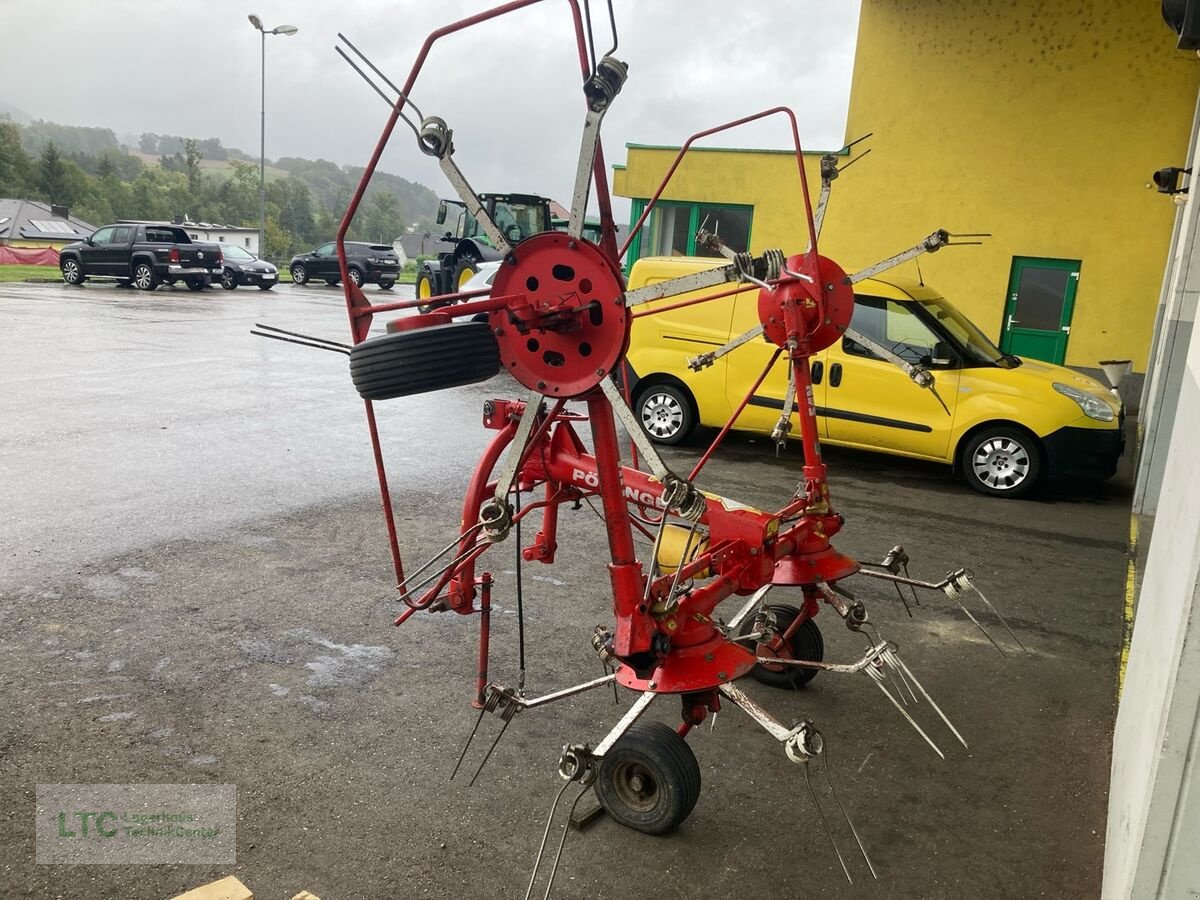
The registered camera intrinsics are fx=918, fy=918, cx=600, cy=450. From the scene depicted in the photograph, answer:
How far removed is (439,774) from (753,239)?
15.3 meters

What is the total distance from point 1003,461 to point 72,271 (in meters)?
26.0

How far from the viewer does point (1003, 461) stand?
27.7 feet

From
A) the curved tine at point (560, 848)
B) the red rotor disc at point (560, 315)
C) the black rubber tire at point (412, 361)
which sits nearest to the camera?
the black rubber tire at point (412, 361)

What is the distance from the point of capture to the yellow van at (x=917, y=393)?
8.28m

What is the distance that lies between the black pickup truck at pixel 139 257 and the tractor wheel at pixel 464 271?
9681 millimetres

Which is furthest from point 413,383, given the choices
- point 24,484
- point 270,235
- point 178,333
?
point 270,235

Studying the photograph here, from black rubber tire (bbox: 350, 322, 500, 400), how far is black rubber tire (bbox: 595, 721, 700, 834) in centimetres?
146

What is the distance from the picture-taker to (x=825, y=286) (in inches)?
176

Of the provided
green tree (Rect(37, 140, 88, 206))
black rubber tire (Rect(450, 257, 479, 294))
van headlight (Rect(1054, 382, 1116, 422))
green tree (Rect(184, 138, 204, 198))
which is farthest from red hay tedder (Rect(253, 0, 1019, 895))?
green tree (Rect(184, 138, 204, 198))

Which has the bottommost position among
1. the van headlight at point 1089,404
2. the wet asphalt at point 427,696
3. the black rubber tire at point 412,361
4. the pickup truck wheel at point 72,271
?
the wet asphalt at point 427,696

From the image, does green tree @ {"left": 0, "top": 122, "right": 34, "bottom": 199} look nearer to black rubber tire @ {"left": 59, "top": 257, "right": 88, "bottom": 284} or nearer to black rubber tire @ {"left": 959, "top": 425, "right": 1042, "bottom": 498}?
black rubber tire @ {"left": 59, "top": 257, "right": 88, "bottom": 284}


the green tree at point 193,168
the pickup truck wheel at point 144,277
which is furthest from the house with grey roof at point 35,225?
the green tree at point 193,168

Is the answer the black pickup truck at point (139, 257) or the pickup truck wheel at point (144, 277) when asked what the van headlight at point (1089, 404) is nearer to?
the black pickup truck at point (139, 257)

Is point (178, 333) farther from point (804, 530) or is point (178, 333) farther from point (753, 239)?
point (804, 530)
